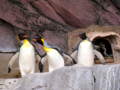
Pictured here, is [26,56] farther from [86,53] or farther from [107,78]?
[107,78]

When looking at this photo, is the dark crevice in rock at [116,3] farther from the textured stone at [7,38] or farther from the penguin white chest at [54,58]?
the textured stone at [7,38]

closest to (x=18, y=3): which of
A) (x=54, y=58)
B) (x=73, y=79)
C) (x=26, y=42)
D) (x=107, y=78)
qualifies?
(x=26, y=42)

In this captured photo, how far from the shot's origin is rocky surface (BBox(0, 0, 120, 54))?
4.77 meters

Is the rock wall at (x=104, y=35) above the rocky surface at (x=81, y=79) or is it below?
above

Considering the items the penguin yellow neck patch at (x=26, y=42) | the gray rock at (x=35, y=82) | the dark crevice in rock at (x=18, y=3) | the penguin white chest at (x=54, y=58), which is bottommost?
the gray rock at (x=35, y=82)

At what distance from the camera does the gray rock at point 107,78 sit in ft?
5.48

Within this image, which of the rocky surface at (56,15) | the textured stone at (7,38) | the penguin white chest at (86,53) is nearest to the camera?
the penguin white chest at (86,53)

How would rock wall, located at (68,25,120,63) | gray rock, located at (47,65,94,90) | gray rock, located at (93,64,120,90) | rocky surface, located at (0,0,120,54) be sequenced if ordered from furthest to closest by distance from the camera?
1. rocky surface, located at (0,0,120,54)
2. rock wall, located at (68,25,120,63)
3. gray rock, located at (47,65,94,90)
4. gray rock, located at (93,64,120,90)

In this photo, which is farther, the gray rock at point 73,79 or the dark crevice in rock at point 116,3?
the dark crevice in rock at point 116,3

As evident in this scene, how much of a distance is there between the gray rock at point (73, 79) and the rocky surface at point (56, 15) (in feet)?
9.98

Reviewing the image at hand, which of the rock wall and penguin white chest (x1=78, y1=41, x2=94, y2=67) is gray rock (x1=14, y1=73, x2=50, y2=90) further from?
the rock wall

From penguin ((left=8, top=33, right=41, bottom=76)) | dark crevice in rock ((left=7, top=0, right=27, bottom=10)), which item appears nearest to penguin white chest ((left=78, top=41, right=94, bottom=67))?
penguin ((left=8, top=33, right=41, bottom=76))

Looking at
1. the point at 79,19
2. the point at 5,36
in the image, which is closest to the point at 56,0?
the point at 79,19

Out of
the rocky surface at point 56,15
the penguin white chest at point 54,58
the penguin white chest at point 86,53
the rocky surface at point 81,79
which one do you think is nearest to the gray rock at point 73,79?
the rocky surface at point 81,79
